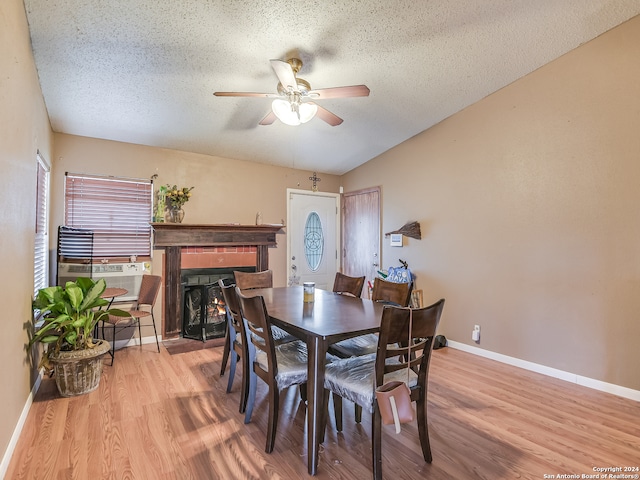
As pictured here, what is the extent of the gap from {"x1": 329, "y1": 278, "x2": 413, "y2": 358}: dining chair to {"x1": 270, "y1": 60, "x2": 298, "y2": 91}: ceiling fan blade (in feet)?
5.66

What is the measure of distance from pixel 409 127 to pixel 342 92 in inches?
78.7

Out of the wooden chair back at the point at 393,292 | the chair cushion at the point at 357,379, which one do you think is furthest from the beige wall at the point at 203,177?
the chair cushion at the point at 357,379

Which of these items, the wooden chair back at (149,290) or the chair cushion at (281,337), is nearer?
the chair cushion at (281,337)

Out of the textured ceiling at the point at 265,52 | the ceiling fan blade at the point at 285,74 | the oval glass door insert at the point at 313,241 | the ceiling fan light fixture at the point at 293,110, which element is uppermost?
the textured ceiling at the point at 265,52

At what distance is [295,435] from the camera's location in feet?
7.07

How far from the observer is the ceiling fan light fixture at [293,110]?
8.45 feet

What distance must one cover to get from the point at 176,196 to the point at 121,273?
1.08 meters

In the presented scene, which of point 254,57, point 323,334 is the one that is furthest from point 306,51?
point 323,334

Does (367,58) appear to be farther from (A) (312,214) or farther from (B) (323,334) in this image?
(A) (312,214)

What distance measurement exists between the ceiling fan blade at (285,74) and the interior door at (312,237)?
279 centimetres

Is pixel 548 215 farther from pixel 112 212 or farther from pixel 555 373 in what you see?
pixel 112 212

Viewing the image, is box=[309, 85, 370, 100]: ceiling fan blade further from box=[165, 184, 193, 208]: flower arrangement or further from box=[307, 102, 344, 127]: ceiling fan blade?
box=[165, 184, 193, 208]: flower arrangement

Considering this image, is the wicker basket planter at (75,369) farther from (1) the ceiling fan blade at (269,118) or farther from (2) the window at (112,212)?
(1) the ceiling fan blade at (269,118)

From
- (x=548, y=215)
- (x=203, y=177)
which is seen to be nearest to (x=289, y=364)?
(x=548, y=215)
